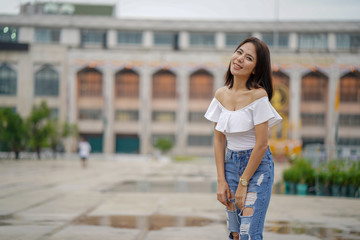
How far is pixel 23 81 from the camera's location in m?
57.9

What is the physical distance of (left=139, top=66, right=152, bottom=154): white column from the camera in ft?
191

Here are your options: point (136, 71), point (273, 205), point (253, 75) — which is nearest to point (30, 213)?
point (273, 205)

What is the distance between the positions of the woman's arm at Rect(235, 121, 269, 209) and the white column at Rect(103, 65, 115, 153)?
55.5m

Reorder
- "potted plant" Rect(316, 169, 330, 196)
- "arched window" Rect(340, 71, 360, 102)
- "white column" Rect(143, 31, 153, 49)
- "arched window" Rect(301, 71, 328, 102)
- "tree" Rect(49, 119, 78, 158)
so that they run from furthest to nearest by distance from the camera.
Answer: "white column" Rect(143, 31, 153, 49), "arched window" Rect(340, 71, 360, 102), "arched window" Rect(301, 71, 328, 102), "tree" Rect(49, 119, 78, 158), "potted plant" Rect(316, 169, 330, 196)

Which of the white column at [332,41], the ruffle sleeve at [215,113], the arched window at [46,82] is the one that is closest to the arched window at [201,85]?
the white column at [332,41]

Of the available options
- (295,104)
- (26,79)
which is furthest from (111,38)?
(295,104)

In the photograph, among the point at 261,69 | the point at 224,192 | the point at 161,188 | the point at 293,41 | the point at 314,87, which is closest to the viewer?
the point at 224,192

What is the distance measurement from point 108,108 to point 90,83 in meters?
4.13

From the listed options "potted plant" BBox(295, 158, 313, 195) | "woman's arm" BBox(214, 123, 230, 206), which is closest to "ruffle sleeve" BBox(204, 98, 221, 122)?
"woman's arm" BBox(214, 123, 230, 206)

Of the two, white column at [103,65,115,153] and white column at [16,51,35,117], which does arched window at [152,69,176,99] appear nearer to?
white column at [103,65,115,153]

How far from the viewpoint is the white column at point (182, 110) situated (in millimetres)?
58156

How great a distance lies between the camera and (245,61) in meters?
3.19

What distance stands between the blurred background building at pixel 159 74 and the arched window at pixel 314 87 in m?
0.13

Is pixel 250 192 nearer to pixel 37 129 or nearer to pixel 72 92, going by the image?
pixel 37 129
